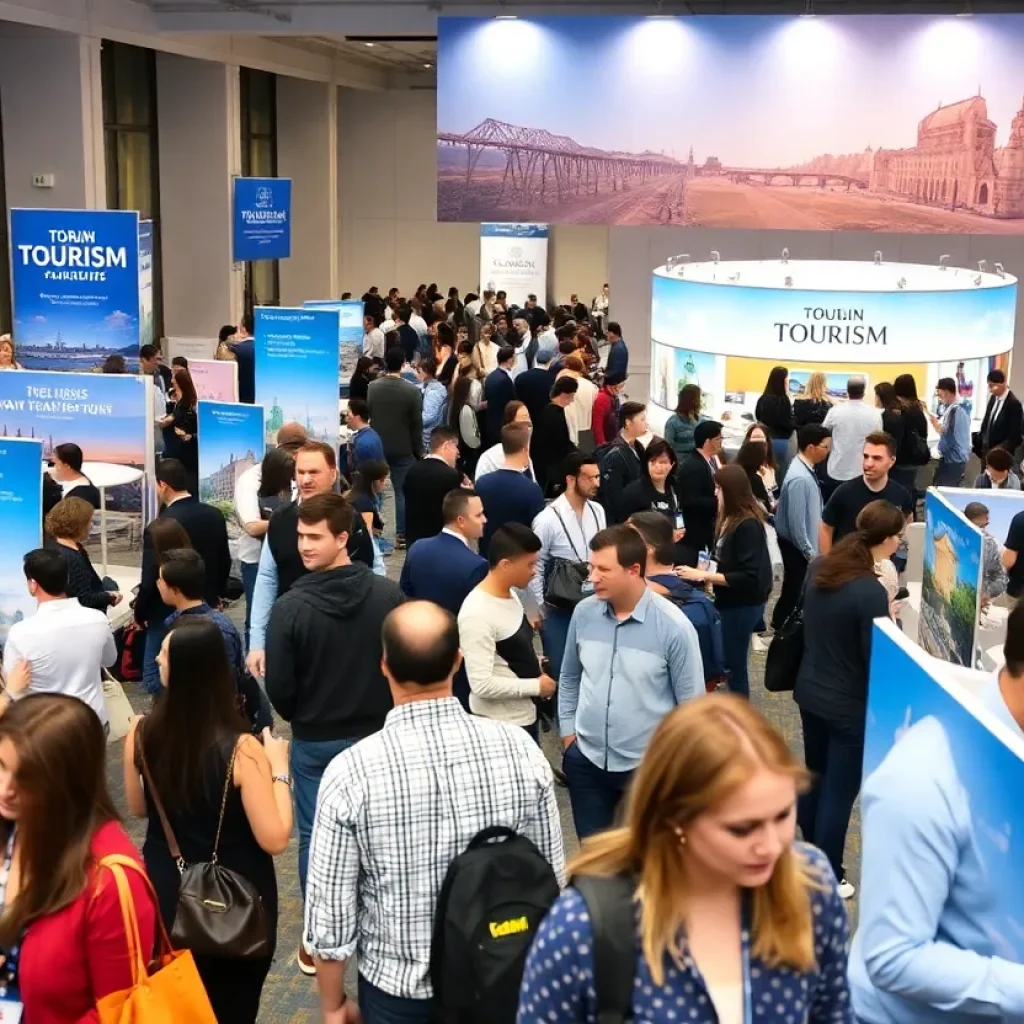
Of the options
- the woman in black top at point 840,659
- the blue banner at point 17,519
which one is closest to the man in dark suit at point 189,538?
the blue banner at point 17,519

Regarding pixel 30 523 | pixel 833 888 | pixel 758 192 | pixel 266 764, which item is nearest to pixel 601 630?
pixel 266 764

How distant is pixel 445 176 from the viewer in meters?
14.1

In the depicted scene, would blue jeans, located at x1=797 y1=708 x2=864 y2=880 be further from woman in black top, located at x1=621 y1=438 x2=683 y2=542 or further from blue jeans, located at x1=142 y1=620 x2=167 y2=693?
blue jeans, located at x1=142 y1=620 x2=167 y2=693

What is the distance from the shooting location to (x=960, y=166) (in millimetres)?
13328

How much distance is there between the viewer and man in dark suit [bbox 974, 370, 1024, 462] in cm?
1040

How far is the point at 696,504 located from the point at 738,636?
1111 mm

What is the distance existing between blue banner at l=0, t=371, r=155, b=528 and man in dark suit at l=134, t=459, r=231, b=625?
1893mm

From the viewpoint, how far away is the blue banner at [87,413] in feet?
26.2

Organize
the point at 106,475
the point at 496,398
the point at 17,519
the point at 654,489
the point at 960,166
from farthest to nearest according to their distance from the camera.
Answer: the point at 960,166 < the point at 496,398 < the point at 106,475 < the point at 654,489 < the point at 17,519

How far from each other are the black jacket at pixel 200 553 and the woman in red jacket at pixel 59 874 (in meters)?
3.28

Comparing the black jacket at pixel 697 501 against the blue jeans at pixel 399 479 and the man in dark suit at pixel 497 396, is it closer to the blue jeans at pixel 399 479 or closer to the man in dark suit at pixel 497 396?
the blue jeans at pixel 399 479

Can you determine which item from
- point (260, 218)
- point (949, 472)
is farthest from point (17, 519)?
point (260, 218)

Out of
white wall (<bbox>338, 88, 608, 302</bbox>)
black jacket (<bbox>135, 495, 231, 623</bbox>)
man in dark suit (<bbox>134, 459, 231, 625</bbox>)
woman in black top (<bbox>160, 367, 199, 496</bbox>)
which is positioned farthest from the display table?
white wall (<bbox>338, 88, 608, 302</bbox>)

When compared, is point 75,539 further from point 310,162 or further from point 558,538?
point 310,162
